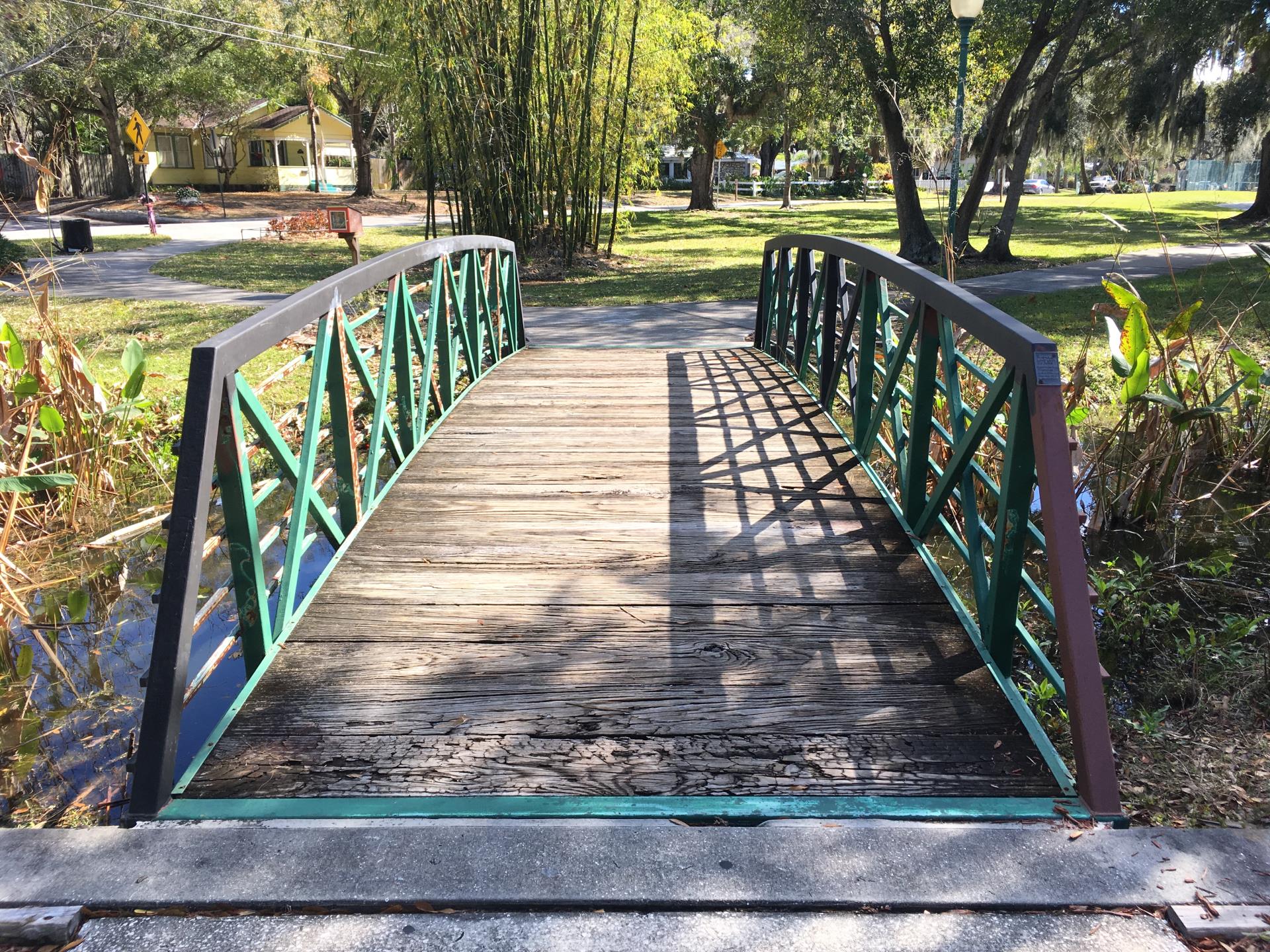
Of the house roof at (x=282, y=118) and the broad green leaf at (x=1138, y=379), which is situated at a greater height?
the house roof at (x=282, y=118)

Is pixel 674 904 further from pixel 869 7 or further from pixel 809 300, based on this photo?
pixel 869 7

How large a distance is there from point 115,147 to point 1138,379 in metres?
38.1

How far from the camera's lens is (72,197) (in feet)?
119

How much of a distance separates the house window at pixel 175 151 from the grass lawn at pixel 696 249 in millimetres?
23456

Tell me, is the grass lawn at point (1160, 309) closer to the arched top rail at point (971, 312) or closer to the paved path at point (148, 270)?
the arched top rail at point (971, 312)

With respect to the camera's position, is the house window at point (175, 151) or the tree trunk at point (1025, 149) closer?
the tree trunk at point (1025, 149)

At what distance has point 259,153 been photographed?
45219 mm

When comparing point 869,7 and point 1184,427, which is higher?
point 869,7

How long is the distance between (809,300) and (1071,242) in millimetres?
15964

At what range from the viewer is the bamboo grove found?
13133mm

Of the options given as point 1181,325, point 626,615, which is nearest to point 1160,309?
point 1181,325

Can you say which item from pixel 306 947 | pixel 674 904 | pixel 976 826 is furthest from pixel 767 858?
pixel 306 947

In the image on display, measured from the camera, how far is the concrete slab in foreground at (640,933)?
1.93 metres

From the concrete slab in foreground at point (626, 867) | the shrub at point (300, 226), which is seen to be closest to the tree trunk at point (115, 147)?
the shrub at point (300, 226)
